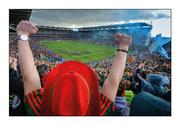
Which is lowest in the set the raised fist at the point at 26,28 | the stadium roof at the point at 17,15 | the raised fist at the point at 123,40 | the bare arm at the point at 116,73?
the bare arm at the point at 116,73

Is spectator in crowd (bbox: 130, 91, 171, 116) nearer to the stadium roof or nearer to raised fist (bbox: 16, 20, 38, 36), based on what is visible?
raised fist (bbox: 16, 20, 38, 36)

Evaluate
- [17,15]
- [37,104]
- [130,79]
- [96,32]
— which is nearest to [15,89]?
[37,104]

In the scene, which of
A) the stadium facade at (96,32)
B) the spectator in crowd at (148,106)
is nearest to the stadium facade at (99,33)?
the stadium facade at (96,32)

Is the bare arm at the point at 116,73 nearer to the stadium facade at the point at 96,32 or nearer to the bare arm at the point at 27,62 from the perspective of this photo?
the stadium facade at the point at 96,32

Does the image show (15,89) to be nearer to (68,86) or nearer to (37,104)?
(37,104)

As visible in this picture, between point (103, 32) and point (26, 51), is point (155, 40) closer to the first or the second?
point (103, 32)

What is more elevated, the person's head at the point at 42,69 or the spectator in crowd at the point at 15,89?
the person's head at the point at 42,69

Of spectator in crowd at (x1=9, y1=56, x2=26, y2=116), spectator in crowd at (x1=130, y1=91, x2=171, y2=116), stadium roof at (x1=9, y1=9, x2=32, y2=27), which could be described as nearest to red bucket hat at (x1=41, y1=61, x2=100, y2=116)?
spectator in crowd at (x1=9, y1=56, x2=26, y2=116)
